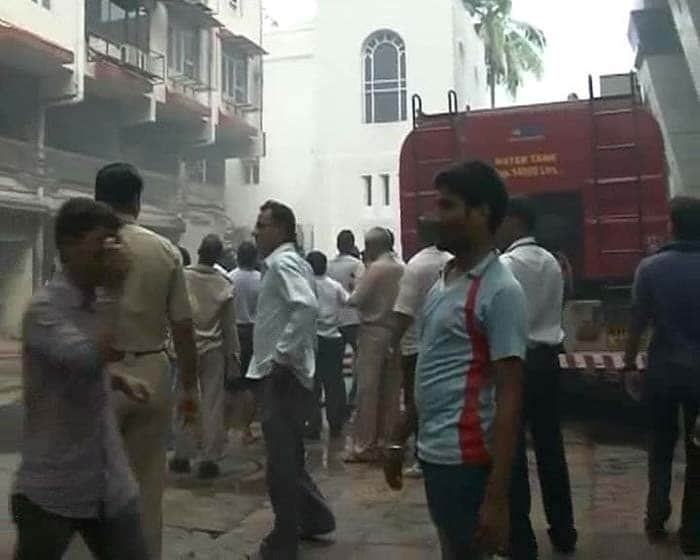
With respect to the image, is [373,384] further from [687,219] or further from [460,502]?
[460,502]

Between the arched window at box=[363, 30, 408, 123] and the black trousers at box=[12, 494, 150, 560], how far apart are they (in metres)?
31.7

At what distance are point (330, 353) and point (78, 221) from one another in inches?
233

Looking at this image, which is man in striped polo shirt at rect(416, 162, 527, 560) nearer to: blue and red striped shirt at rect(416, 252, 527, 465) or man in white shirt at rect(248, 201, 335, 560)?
blue and red striped shirt at rect(416, 252, 527, 465)

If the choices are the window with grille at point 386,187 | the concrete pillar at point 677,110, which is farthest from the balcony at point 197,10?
the concrete pillar at point 677,110

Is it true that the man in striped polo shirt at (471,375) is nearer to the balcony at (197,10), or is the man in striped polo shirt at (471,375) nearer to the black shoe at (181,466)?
the black shoe at (181,466)

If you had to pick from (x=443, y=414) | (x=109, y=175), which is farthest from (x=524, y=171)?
(x=443, y=414)

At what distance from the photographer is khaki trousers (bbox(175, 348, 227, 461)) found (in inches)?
286

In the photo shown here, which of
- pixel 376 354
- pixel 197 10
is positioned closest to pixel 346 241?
pixel 376 354

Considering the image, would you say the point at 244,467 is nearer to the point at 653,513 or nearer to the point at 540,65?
the point at 653,513

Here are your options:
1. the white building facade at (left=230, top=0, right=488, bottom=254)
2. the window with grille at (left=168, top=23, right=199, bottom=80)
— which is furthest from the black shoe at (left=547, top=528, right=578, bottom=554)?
the white building facade at (left=230, top=0, right=488, bottom=254)

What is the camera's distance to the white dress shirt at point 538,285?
4.89 meters

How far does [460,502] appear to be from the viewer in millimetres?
2850

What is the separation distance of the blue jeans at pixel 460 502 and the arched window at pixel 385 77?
104ft

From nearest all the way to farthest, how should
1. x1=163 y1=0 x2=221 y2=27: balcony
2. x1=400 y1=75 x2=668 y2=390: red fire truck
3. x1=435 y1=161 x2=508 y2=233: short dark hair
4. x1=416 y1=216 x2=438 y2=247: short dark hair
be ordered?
x1=435 y1=161 x2=508 y2=233: short dark hair → x1=416 y1=216 x2=438 y2=247: short dark hair → x1=400 y1=75 x2=668 y2=390: red fire truck → x1=163 y1=0 x2=221 y2=27: balcony
